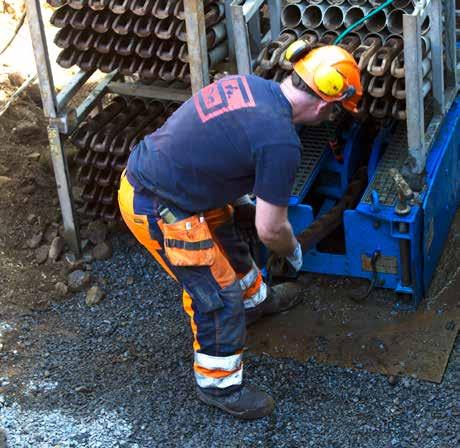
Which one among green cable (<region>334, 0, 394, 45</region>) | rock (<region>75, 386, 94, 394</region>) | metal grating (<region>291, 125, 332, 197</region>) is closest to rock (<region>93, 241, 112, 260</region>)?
rock (<region>75, 386, 94, 394</region>)

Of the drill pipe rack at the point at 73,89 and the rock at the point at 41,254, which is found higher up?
the drill pipe rack at the point at 73,89

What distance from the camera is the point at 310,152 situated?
4.98 m

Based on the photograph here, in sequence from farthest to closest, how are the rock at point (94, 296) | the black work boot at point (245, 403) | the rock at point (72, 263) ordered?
1. the rock at point (72, 263)
2. the rock at point (94, 296)
3. the black work boot at point (245, 403)

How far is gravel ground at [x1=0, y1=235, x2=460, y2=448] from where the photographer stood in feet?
13.1

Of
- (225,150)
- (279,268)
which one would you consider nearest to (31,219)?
(279,268)

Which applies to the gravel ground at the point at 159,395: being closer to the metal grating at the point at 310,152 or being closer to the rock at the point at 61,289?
the rock at the point at 61,289

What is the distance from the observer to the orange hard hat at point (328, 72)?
3.44 m

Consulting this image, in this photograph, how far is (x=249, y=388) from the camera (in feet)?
13.8

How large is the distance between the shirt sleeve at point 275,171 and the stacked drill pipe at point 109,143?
5.75 ft

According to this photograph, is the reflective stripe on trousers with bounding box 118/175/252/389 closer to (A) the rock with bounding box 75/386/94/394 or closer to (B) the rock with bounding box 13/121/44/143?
(A) the rock with bounding box 75/386/94/394

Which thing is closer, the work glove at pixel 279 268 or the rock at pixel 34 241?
the work glove at pixel 279 268

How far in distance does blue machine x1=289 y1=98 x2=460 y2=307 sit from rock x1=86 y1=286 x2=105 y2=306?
1.16 m

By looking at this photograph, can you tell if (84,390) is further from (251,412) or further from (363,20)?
(363,20)

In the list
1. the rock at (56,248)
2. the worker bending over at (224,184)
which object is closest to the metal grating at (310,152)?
the worker bending over at (224,184)
